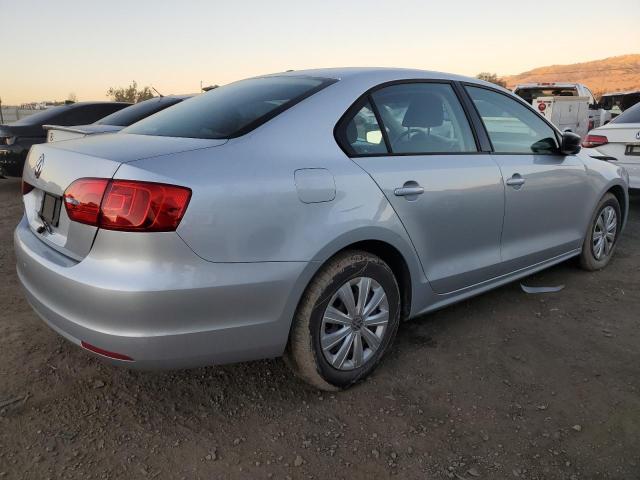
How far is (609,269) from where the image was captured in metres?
4.56

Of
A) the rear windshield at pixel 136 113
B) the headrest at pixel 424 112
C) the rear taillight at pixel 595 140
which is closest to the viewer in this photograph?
the headrest at pixel 424 112

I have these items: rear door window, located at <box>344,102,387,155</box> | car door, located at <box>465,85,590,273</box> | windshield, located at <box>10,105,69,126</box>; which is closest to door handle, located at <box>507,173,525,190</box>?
car door, located at <box>465,85,590,273</box>

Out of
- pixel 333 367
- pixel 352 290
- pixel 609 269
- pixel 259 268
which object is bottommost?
pixel 609 269

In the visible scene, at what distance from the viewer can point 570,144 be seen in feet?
12.2

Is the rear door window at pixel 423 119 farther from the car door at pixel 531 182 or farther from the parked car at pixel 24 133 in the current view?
the parked car at pixel 24 133

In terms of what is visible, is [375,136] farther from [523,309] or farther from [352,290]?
[523,309]

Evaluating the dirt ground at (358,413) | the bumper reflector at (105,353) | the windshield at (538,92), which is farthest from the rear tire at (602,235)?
the windshield at (538,92)

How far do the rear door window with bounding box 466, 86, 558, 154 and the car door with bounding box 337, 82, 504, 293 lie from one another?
23 cm

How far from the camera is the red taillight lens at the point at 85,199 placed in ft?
6.52

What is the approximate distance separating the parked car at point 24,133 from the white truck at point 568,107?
9.61m

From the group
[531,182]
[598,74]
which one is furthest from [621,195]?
[598,74]

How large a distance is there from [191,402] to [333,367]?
2.35 feet

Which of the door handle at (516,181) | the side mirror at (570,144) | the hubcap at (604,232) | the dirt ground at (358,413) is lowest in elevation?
the dirt ground at (358,413)

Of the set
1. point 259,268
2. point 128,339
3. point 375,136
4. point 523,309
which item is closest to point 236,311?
point 259,268
